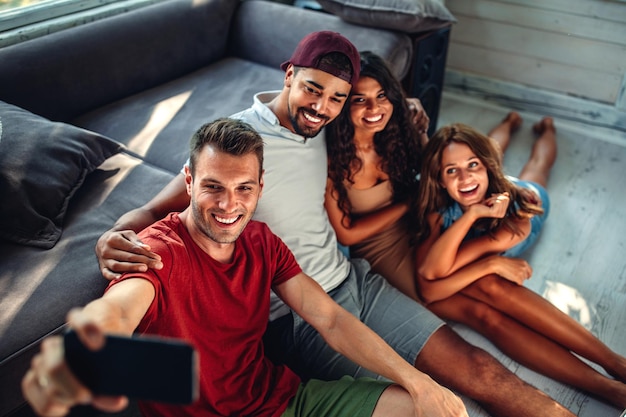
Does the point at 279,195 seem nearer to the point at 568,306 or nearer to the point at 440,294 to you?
the point at 440,294

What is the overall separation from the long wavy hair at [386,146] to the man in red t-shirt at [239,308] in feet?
1.75

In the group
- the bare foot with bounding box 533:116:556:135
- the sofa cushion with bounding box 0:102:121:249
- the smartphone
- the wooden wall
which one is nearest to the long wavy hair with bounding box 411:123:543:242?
the sofa cushion with bounding box 0:102:121:249

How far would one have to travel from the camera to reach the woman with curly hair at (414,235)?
69.8 inches

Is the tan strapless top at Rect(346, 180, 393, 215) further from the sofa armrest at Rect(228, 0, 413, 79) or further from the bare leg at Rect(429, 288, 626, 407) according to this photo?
the sofa armrest at Rect(228, 0, 413, 79)

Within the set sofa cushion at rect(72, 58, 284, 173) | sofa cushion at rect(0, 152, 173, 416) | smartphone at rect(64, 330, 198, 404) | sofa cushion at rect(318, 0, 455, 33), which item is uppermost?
sofa cushion at rect(318, 0, 455, 33)

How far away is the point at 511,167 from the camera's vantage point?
9.50 ft

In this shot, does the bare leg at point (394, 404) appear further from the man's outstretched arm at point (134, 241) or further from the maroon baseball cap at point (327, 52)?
the maroon baseball cap at point (327, 52)

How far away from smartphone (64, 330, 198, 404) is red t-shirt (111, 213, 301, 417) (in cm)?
51

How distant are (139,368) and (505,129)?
110 inches

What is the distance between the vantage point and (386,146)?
1.98 meters

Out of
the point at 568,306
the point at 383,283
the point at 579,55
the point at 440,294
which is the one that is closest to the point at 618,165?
the point at 579,55

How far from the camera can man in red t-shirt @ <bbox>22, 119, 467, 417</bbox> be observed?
1.26m

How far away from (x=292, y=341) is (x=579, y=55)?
2.54m

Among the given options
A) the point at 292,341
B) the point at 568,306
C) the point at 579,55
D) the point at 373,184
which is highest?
the point at 579,55
